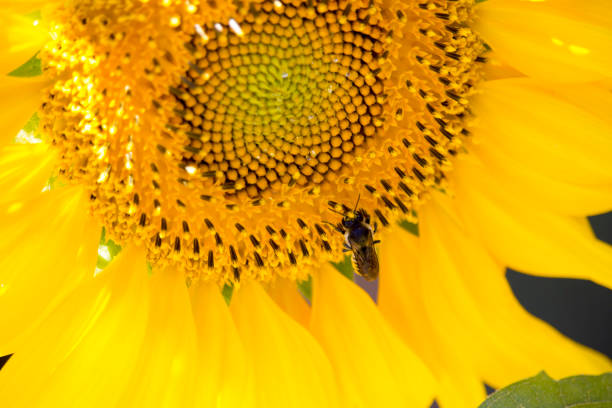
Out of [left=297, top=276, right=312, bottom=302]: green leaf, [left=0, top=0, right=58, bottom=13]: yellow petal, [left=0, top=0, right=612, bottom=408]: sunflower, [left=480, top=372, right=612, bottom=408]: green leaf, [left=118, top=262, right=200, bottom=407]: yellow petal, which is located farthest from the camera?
[left=297, top=276, right=312, bottom=302]: green leaf

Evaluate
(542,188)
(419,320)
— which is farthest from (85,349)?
(542,188)

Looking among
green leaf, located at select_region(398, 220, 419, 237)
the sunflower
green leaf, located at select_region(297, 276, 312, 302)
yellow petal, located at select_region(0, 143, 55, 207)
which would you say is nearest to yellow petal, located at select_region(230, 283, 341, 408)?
the sunflower

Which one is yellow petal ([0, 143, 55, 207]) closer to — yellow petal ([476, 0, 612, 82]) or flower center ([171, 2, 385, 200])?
flower center ([171, 2, 385, 200])

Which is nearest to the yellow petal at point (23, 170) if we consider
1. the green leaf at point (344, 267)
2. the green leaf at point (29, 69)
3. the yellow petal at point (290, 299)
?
the green leaf at point (29, 69)

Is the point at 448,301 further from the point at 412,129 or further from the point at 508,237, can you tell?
the point at 412,129

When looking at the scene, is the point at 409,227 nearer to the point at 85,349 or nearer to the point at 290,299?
the point at 290,299

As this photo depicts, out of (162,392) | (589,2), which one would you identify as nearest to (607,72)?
(589,2)
